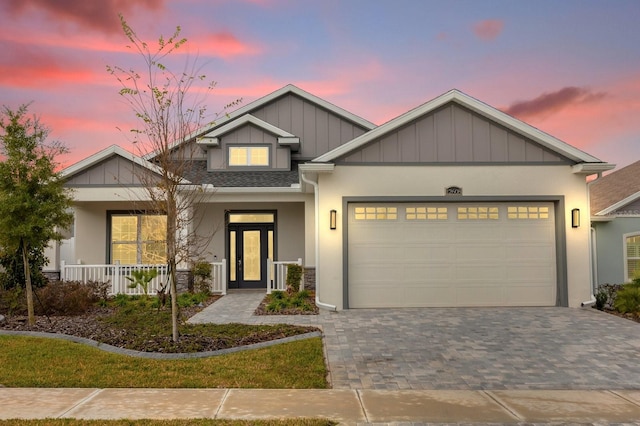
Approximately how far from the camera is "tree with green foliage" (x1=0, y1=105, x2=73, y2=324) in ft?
31.2

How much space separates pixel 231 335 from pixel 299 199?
7.05 m

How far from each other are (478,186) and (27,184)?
1036cm

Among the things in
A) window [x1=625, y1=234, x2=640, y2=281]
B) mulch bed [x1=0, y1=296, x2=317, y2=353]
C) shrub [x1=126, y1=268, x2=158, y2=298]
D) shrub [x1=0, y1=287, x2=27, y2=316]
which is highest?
window [x1=625, y1=234, x2=640, y2=281]

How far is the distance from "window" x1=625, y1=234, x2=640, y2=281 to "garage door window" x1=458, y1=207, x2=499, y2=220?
5364 mm

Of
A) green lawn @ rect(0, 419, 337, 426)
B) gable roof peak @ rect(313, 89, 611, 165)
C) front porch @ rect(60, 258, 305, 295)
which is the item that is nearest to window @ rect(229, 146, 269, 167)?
front porch @ rect(60, 258, 305, 295)

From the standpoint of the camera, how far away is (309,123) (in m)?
18.6

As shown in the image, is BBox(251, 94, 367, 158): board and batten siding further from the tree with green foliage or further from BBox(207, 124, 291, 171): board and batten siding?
the tree with green foliage

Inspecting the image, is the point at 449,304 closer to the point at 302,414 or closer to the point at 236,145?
the point at 302,414

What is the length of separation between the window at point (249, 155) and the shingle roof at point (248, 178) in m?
0.46

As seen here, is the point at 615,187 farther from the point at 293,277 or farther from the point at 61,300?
the point at 61,300

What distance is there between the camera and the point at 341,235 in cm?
1164

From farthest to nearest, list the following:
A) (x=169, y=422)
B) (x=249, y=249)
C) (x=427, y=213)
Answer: (x=249, y=249) < (x=427, y=213) < (x=169, y=422)

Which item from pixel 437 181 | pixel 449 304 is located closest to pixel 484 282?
pixel 449 304

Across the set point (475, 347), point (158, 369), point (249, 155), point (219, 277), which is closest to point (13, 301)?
point (219, 277)
